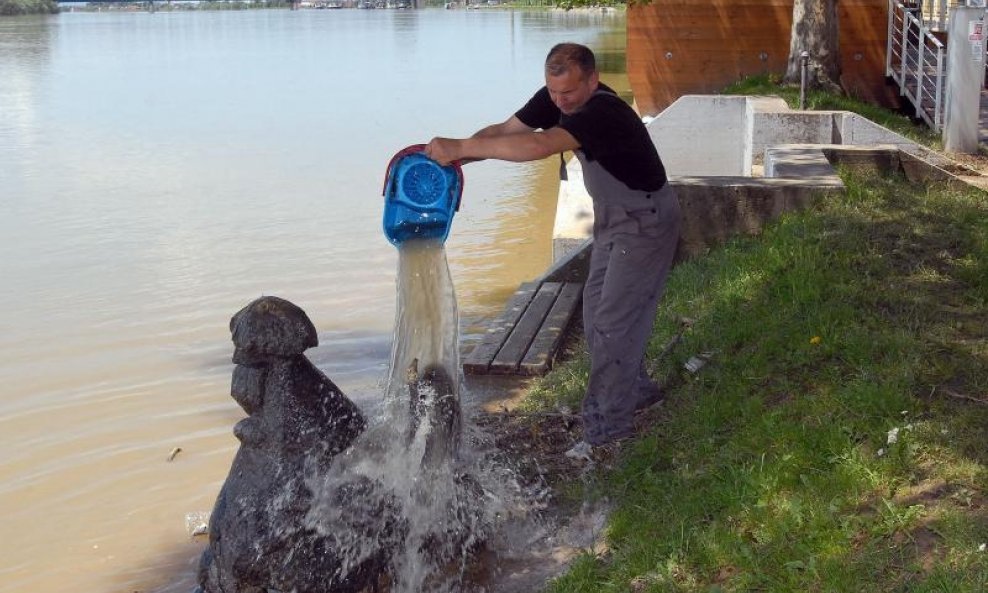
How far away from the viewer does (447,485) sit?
5230 mm

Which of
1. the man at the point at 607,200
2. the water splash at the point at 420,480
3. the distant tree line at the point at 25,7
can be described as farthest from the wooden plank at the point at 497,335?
the distant tree line at the point at 25,7

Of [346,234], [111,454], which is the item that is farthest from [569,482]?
[346,234]

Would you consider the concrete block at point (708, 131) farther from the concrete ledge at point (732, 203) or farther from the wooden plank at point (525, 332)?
the concrete ledge at point (732, 203)

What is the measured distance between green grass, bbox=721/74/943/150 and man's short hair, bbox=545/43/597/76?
829cm

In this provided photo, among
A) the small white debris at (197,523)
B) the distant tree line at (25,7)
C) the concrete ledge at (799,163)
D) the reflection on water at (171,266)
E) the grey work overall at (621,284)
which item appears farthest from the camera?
the distant tree line at (25,7)

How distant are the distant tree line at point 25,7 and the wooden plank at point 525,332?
91.5 meters

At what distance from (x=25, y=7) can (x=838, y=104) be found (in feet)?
299

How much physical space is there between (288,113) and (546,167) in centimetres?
917

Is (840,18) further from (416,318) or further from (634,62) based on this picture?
(416,318)

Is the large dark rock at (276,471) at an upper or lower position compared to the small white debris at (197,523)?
upper

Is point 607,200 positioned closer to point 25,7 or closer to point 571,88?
point 571,88

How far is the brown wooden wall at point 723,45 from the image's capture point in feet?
57.4

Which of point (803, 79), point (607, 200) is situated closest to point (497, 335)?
point (607, 200)

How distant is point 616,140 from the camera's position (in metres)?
5.02
